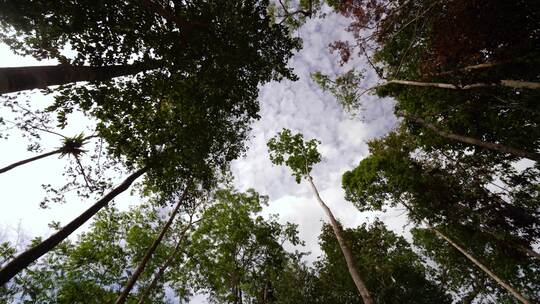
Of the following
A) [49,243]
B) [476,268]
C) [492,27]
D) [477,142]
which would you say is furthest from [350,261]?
[476,268]

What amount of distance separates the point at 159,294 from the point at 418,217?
19006 millimetres

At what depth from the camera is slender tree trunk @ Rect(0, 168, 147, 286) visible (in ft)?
21.1

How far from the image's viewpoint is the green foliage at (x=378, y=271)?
72.2ft

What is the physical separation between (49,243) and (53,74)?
4.46m

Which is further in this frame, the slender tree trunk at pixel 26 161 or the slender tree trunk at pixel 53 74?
the slender tree trunk at pixel 26 161

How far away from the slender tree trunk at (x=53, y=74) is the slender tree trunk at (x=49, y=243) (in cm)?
402

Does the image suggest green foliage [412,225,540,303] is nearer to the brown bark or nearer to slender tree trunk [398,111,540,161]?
slender tree trunk [398,111,540,161]

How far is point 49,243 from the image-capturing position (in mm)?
7312

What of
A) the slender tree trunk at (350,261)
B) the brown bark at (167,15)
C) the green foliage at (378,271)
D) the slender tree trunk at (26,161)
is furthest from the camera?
the green foliage at (378,271)

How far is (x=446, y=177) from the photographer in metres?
17.0

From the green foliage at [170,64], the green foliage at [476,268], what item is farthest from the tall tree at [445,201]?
the green foliage at [170,64]

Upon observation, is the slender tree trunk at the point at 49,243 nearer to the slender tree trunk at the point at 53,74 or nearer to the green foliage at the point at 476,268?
the slender tree trunk at the point at 53,74

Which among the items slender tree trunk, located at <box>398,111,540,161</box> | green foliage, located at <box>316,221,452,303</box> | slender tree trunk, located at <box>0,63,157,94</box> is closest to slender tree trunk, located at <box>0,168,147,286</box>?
slender tree trunk, located at <box>0,63,157,94</box>

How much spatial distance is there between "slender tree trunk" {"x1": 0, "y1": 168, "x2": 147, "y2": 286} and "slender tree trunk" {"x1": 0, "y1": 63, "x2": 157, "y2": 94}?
13.2 feet
